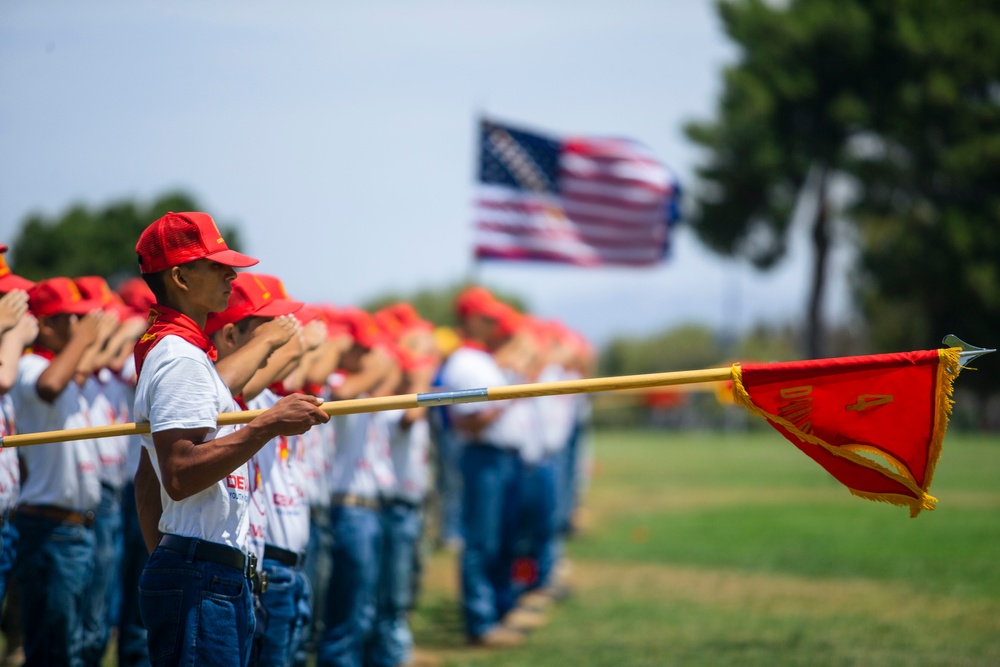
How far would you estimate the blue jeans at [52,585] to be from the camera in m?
5.82

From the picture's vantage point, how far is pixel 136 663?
6.71 metres

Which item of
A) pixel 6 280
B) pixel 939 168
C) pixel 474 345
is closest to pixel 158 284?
pixel 6 280

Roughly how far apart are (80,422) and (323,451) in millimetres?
1308

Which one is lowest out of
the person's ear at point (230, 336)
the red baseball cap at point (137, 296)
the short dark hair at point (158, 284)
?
the red baseball cap at point (137, 296)

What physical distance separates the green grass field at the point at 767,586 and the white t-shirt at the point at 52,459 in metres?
3.69

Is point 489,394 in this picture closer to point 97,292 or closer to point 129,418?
point 97,292

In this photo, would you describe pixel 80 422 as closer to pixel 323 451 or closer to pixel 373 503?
pixel 323 451

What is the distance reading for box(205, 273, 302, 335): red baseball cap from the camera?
508cm

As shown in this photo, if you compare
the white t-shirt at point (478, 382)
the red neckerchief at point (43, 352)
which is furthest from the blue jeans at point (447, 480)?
the red neckerchief at point (43, 352)

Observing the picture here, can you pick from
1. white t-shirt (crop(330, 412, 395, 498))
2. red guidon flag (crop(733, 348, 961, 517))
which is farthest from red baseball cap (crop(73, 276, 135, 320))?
red guidon flag (crop(733, 348, 961, 517))

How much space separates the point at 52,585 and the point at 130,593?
112 cm

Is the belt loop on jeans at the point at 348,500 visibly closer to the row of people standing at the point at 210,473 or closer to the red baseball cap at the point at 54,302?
the row of people standing at the point at 210,473

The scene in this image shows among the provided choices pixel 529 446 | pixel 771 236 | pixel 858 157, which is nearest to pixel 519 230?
pixel 529 446

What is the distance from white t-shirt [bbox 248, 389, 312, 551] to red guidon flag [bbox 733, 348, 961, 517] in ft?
7.00
